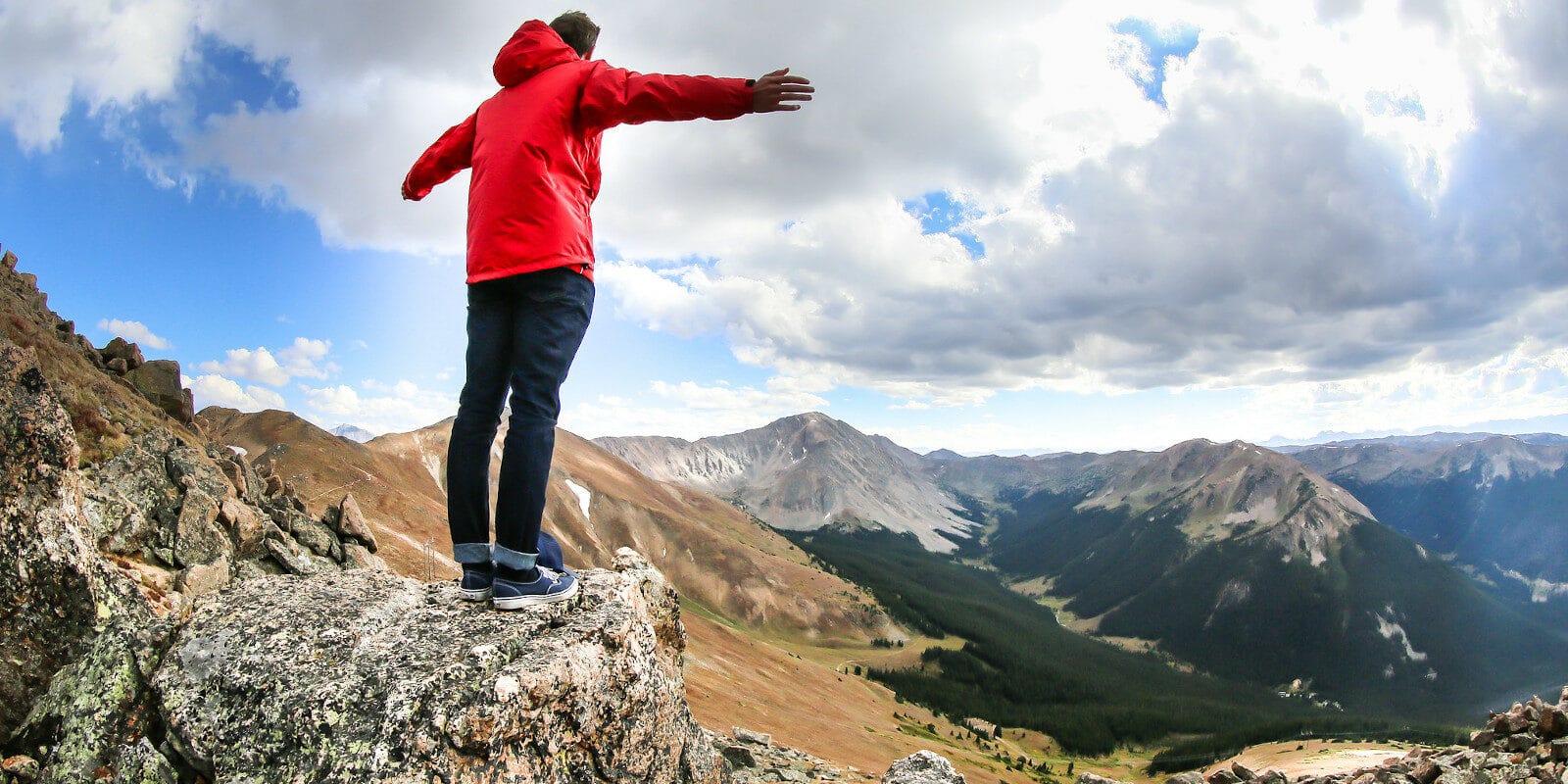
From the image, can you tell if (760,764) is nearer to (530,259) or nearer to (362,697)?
(362,697)

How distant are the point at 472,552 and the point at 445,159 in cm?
414

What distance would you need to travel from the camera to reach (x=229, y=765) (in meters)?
5.04

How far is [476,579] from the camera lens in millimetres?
6758

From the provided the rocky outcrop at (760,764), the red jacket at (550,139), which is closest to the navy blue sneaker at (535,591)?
the red jacket at (550,139)

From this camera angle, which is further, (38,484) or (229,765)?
(38,484)

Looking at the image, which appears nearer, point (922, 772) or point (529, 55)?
point (529, 55)

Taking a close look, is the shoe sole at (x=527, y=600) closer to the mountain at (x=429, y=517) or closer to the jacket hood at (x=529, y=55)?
the jacket hood at (x=529, y=55)

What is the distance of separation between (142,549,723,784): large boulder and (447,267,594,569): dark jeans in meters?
0.76

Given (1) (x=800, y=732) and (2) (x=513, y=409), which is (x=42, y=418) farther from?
(1) (x=800, y=732)

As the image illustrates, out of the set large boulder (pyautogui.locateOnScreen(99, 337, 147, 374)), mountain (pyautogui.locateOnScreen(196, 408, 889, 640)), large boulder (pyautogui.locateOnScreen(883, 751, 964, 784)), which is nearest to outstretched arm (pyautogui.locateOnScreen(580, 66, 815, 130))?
mountain (pyautogui.locateOnScreen(196, 408, 889, 640))

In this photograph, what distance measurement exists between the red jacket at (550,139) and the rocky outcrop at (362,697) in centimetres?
324

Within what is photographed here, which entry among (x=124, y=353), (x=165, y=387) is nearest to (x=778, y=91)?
(x=165, y=387)

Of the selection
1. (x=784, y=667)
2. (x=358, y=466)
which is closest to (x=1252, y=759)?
(x=784, y=667)

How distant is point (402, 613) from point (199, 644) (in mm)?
1469
